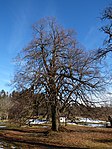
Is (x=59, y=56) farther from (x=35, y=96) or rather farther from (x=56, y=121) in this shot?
(x=56, y=121)

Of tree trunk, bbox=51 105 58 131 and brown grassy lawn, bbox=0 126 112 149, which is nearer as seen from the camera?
brown grassy lawn, bbox=0 126 112 149

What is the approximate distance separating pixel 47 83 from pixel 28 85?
6.14 ft

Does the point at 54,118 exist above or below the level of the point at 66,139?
above

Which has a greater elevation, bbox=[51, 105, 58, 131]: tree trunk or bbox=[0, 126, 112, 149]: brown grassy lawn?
bbox=[51, 105, 58, 131]: tree trunk

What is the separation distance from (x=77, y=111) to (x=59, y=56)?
5616mm

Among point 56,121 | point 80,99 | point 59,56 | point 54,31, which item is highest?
point 54,31

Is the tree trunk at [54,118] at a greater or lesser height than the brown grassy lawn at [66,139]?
greater

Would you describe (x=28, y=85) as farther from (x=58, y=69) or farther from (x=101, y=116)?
(x=101, y=116)

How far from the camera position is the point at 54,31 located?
22375 mm

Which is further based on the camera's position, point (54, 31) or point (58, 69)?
point (54, 31)

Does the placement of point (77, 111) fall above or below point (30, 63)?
below

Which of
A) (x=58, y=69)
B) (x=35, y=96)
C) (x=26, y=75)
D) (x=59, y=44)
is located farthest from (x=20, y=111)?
(x=59, y=44)

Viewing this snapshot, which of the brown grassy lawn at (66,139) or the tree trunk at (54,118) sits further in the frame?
the tree trunk at (54,118)

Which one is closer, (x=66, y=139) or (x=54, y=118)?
(x=66, y=139)
